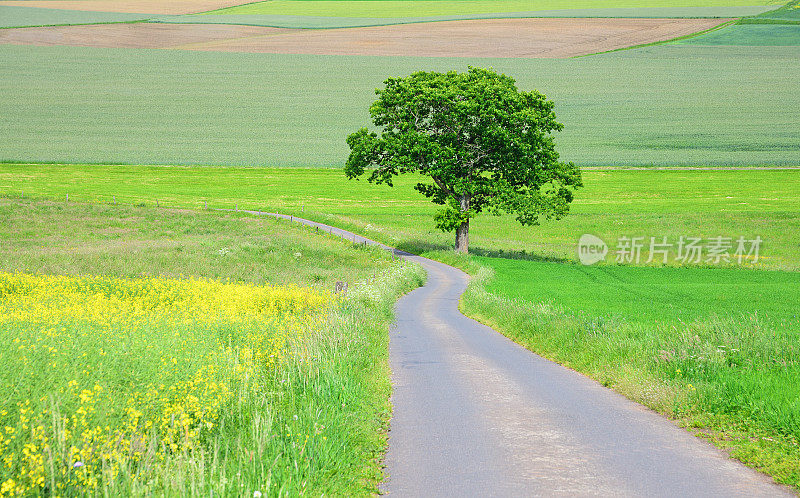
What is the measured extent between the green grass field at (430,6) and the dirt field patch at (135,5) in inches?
161

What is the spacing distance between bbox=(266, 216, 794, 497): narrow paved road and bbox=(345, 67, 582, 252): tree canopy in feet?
127

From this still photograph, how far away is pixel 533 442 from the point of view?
988cm

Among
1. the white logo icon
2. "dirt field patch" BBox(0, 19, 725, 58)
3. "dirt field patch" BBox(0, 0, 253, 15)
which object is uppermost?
"dirt field patch" BBox(0, 0, 253, 15)

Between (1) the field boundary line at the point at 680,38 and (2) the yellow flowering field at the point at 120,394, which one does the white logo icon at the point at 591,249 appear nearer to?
(2) the yellow flowering field at the point at 120,394

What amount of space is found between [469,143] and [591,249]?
51.1 ft

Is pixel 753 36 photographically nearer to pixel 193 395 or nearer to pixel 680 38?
pixel 680 38

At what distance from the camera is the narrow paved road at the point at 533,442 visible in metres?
8.22

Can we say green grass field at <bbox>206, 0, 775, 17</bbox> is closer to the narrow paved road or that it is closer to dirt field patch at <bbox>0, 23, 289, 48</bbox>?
dirt field patch at <bbox>0, 23, 289, 48</bbox>

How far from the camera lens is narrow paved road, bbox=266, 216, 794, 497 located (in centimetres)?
822

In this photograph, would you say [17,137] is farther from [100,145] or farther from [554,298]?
[554,298]

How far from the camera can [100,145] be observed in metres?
109

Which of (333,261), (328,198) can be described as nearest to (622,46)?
(328,198)

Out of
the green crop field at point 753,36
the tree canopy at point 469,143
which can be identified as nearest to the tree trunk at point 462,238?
the tree canopy at point 469,143

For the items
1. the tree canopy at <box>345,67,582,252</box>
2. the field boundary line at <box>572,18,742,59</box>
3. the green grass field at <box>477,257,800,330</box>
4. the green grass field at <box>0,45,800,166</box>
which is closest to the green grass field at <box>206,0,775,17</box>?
the field boundary line at <box>572,18,742,59</box>
